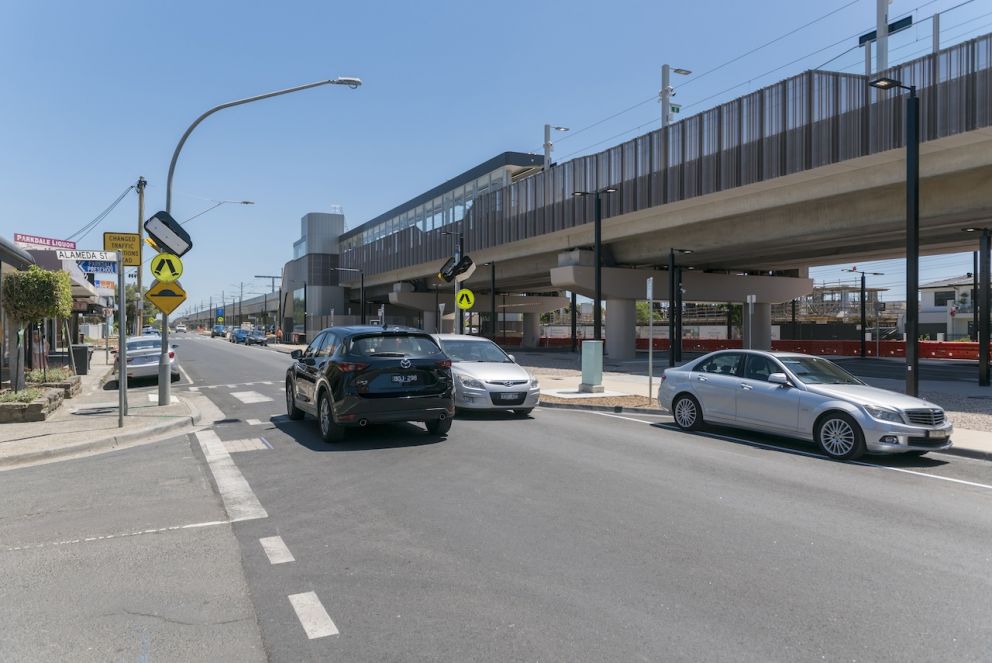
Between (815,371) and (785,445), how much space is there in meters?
1.22

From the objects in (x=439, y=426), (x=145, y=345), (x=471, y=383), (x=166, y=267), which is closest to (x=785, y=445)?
(x=439, y=426)

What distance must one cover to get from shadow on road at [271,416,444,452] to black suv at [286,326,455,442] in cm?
20

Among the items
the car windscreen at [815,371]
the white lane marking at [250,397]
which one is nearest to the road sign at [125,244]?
the white lane marking at [250,397]

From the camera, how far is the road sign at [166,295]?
13484mm

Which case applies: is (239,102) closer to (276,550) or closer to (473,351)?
(473,351)

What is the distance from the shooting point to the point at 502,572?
4.89 m

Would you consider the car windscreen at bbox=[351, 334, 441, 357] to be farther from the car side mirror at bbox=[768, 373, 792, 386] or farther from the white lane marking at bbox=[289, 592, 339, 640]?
the white lane marking at bbox=[289, 592, 339, 640]

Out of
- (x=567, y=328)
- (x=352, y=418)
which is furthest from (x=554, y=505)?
(x=567, y=328)

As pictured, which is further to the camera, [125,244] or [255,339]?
[255,339]

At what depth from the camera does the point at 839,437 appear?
9.57 m

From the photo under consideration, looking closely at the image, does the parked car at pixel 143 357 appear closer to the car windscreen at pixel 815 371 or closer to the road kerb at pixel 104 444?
the road kerb at pixel 104 444

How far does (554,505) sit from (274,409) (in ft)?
31.3

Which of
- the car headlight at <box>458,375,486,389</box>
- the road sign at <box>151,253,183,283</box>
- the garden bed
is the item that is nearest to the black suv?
the car headlight at <box>458,375,486,389</box>

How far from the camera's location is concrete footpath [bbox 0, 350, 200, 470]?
9.41 meters
